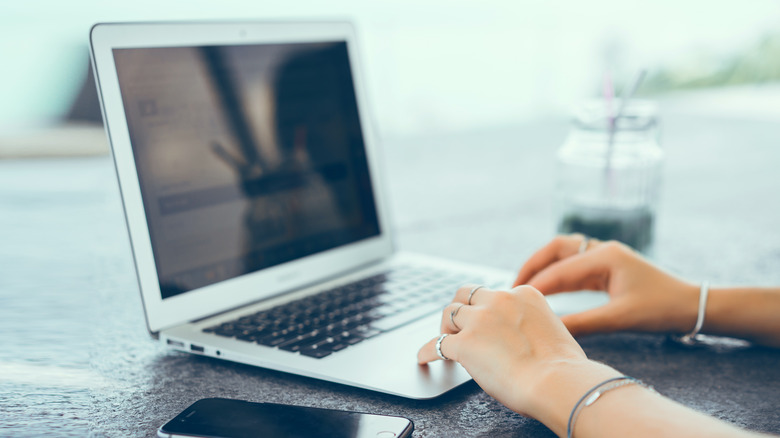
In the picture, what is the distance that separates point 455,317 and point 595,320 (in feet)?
0.59

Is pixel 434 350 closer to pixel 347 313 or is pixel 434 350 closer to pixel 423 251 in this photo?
pixel 347 313

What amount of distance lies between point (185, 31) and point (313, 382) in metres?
0.43

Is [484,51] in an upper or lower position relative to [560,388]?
upper

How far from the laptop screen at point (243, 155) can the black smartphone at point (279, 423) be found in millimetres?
229

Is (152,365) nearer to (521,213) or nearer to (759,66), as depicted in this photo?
(521,213)

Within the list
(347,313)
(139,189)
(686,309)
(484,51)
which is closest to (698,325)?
(686,309)

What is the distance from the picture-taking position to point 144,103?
0.66 metres

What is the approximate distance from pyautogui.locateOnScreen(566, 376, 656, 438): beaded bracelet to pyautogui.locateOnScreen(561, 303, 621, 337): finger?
0.57 feet

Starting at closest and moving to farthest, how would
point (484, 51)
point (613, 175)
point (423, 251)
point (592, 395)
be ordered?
point (592, 395) → point (613, 175) → point (423, 251) → point (484, 51)

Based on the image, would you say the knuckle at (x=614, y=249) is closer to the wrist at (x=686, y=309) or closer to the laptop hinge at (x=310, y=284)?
the wrist at (x=686, y=309)

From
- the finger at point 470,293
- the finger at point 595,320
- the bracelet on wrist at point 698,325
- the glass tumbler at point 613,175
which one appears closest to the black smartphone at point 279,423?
the finger at point 470,293

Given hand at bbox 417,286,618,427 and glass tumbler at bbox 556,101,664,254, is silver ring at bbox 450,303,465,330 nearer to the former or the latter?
hand at bbox 417,286,618,427

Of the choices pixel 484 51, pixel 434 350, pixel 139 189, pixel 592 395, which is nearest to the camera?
pixel 592 395

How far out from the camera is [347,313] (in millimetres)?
686
